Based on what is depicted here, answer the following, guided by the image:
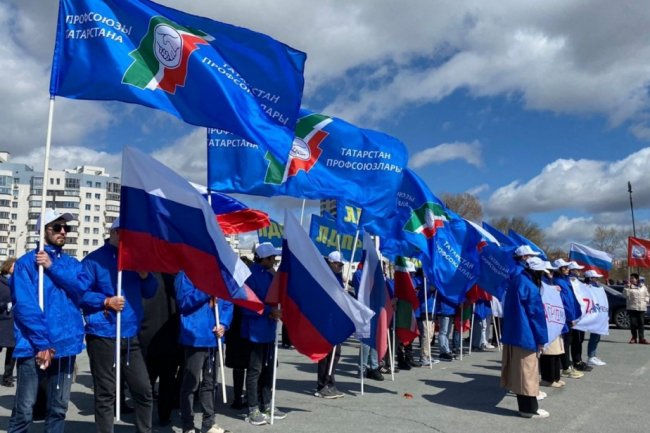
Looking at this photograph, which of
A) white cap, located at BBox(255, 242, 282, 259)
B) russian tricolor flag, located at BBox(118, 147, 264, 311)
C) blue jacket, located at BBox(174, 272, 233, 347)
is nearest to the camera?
russian tricolor flag, located at BBox(118, 147, 264, 311)

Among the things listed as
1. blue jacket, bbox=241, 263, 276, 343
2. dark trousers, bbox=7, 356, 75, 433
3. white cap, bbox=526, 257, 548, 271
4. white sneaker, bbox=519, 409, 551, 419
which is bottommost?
white sneaker, bbox=519, 409, 551, 419

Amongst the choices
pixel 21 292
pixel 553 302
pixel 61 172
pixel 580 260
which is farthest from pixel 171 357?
→ pixel 61 172

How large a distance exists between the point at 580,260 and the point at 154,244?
13.6 m

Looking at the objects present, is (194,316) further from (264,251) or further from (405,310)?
(405,310)

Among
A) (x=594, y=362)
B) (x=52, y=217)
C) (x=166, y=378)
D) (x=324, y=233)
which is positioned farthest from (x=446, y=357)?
(x=52, y=217)

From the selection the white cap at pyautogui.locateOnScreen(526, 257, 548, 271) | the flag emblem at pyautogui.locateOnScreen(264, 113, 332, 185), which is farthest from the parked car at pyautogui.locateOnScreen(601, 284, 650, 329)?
the flag emblem at pyautogui.locateOnScreen(264, 113, 332, 185)

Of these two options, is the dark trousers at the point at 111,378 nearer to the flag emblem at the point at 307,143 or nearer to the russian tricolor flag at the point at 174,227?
the russian tricolor flag at the point at 174,227

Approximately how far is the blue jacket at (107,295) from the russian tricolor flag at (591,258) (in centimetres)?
1343

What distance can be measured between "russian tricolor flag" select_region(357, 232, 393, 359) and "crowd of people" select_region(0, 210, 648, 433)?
0.62 meters

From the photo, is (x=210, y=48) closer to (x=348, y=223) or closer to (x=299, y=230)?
(x=299, y=230)

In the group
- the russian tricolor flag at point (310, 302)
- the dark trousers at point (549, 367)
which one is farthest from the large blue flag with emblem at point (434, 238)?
the russian tricolor flag at point (310, 302)

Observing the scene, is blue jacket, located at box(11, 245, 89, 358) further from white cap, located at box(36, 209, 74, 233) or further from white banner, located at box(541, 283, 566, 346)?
white banner, located at box(541, 283, 566, 346)

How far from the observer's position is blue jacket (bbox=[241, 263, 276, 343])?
6812 millimetres

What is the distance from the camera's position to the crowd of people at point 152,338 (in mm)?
4793
